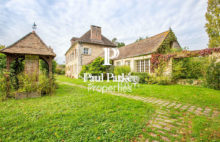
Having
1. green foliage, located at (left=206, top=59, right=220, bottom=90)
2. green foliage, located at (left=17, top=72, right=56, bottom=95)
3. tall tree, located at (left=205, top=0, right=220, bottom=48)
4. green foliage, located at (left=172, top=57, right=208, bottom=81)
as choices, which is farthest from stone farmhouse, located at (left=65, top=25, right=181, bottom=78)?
green foliage, located at (left=17, top=72, right=56, bottom=95)

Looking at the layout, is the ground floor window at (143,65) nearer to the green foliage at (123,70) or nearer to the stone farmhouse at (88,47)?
the green foliage at (123,70)

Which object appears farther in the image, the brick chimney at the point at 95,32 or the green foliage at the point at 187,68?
the brick chimney at the point at 95,32

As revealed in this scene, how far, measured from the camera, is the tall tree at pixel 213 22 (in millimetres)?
14080

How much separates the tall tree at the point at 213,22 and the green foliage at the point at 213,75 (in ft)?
40.3

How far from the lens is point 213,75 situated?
6566mm

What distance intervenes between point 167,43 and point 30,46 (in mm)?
12524

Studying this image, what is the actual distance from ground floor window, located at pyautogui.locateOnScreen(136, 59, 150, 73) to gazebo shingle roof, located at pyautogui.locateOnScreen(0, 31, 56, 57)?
31.7 feet

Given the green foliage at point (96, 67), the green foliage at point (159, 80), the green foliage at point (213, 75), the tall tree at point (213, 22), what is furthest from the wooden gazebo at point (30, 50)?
the tall tree at point (213, 22)

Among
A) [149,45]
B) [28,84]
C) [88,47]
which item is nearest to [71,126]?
[28,84]

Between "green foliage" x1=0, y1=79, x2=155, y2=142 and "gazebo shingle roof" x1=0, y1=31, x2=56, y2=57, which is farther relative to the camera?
"gazebo shingle roof" x1=0, y1=31, x2=56, y2=57

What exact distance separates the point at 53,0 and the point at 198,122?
10.4 metres

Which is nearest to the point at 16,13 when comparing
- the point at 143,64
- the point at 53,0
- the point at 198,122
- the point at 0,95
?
the point at 53,0

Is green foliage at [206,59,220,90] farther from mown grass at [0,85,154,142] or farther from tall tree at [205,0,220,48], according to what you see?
tall tree at [205,0,220,48]

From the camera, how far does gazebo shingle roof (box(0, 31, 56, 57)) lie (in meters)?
4.76
